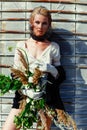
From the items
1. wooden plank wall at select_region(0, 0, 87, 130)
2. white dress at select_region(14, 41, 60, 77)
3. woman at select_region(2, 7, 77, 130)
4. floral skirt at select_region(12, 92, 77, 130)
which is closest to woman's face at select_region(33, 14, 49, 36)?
woman at select_region(2, 7, 77, 130)

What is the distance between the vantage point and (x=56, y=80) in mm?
4230

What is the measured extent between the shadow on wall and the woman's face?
342mm

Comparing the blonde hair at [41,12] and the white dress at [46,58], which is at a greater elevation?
the blonde hair at [41,12]

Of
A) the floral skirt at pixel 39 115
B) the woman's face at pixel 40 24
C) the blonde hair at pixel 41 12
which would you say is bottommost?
the floral skirt at pixel 39 115

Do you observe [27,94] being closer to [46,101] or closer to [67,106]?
[46,101]

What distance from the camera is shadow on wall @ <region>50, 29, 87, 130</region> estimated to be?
4.54 m

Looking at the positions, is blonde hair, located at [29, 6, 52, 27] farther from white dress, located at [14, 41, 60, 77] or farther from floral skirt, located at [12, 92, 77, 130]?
floral skirt, located at [12, 92, 77, 130]

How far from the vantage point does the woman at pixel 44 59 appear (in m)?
A: 4.12

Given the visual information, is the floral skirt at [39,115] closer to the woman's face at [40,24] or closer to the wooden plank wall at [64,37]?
the wooden plank wall at [64,37]

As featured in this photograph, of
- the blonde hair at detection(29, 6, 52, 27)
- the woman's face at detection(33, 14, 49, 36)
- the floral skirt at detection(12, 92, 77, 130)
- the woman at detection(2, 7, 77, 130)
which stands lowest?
the floral skirt at detection(12, 92, 77, 130)

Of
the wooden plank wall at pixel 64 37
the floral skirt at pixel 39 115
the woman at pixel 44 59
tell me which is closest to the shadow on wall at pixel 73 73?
the wooden plank wall at pixel 64 37

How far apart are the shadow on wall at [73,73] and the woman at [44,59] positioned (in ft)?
0.88

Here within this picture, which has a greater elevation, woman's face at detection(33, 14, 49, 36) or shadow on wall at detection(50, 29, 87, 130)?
woman's face at detection(33, 14, 49, 36)

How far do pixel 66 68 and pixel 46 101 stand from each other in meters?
0.57
